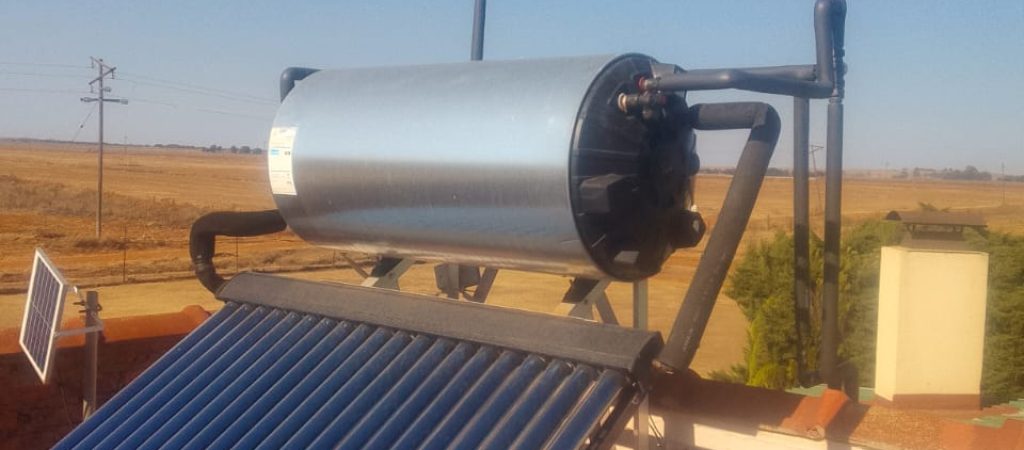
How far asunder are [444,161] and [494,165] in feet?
0.69

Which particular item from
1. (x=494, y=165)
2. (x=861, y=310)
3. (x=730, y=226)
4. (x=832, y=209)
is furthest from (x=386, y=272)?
(x=861, y=310)

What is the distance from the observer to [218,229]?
160 inches

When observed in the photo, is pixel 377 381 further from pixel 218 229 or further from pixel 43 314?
pixel 43 314

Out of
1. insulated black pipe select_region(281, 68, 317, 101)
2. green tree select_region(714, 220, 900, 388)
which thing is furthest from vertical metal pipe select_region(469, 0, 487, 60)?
green tree select_region(714, 220, 900, 388)

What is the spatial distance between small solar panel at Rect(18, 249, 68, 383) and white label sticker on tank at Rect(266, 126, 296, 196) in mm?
1307

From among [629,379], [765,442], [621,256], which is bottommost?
[765,442]

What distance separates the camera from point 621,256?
297cm

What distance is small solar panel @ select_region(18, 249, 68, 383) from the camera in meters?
4.27

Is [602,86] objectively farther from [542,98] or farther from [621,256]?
[621,256]

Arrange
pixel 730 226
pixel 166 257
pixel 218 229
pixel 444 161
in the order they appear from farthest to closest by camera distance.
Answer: pixel 166 257 → pixel 218 229 → pixel 444 161 → pixel 730 226

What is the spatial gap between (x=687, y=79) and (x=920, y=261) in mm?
5461

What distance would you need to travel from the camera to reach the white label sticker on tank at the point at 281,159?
3.55m

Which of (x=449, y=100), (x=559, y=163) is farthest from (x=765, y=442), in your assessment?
(x=449, y=100)

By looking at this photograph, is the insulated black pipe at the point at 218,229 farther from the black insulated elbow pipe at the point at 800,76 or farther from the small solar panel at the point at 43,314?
the black insulated elbow pipe at the point at 800,76
